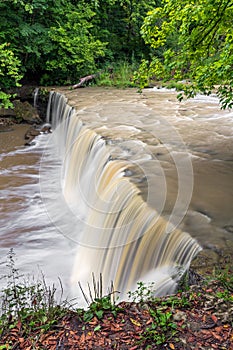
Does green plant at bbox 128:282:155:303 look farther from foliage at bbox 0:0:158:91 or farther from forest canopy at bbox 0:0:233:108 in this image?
foliage at bbox 0:0:158:91

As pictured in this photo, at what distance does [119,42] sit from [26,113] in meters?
8.42

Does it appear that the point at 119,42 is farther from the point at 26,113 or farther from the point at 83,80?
the point at 26,113

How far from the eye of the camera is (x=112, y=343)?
2.46 metres

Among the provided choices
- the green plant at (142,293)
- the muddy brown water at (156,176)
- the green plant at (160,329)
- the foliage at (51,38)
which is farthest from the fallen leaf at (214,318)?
the foliage at (51,38)

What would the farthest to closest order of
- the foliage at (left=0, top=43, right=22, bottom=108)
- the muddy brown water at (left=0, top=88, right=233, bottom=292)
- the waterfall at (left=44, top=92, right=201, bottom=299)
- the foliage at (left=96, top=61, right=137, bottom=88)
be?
the foliage at (left=96, top=61, right=137, bottom=88) < the foliage at (left=0, top=43, right=22, bottom=108) < the muddy brown water at (left=0, top=88, right=233, bottom=292) < the waterfall at (left=44, top=92, right=201, bottom=299)

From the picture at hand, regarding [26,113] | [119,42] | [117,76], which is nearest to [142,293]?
[26,113]

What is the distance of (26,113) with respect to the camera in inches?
458

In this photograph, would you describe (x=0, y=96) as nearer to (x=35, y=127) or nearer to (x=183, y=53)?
(x=35, y=127)

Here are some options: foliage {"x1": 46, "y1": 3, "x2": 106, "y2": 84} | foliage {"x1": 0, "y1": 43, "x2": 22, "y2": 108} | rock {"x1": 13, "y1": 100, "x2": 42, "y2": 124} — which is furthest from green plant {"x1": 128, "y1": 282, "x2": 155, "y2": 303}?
foliage {"x1": 46, "y1": 3, "x2": 106, "y2": 84}

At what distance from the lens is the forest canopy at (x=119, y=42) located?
3.81m

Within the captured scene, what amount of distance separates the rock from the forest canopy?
472 mm

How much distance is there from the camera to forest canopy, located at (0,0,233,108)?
3812 mm

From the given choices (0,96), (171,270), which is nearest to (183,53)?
(171,270)

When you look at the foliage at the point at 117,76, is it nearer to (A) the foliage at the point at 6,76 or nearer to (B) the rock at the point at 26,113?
(B) the rock at the point at 26,113
